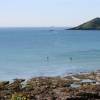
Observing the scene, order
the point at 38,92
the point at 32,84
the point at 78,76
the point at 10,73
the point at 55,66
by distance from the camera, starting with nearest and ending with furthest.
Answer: the point at 38,92 → the point at 32,84 → the point at 78,76 → the point at 10,73 → the point at 55,66

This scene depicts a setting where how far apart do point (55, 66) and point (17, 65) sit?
911 centimetres

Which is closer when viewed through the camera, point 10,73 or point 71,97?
point 71,97

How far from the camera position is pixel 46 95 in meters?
49.5

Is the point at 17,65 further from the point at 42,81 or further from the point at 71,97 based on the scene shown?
the point at 71,97

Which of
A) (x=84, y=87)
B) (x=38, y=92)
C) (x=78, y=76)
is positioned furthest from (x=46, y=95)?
(x=78, y=76)

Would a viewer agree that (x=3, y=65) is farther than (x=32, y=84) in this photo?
Yes

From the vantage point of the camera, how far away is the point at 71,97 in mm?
47625

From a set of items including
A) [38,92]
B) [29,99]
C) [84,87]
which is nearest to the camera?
[29,99]

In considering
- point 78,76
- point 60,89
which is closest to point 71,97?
point 60,89

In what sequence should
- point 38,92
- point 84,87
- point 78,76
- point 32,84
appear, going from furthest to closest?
point 78,76 < point 32,84 < point 84,87 < point 38,92

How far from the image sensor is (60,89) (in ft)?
177

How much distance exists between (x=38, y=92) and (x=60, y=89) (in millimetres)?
3552

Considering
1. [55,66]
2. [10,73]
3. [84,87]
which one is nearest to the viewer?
[84,87]

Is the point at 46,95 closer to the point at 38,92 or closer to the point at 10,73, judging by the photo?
the point at 38,92
